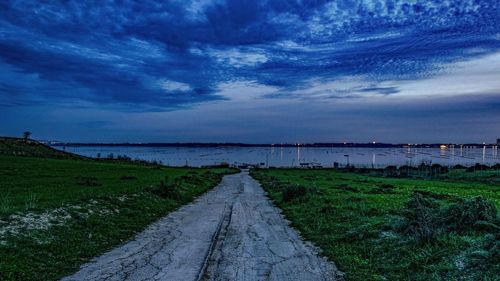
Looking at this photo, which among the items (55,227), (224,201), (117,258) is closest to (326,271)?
(117,258)

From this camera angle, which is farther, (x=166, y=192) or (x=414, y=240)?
(x=166, y=192)

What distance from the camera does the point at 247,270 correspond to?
11102mm

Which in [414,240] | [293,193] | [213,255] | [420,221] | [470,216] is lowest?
[213,255]

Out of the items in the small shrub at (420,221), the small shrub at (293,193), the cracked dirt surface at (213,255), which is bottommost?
the cracked dirt surface at (213,255)

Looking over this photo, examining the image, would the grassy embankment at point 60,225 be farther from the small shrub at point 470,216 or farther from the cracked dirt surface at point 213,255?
the small shrub at point 470,216

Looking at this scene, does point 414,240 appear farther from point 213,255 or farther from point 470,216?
point 213,255

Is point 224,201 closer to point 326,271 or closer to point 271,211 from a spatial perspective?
point 271,211

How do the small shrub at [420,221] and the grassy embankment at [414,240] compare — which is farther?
the small shrub at [420,221]

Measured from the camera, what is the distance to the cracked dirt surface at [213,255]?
1062 centimetres

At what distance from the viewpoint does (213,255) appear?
41.8 feet

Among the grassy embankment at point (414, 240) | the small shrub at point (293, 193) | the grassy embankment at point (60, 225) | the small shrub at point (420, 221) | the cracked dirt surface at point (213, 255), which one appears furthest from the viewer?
the small shrub at point (293, 193)

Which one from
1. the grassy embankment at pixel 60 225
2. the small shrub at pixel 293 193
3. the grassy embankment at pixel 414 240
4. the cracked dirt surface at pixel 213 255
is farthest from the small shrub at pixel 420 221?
the small shrub at pixel 293 193

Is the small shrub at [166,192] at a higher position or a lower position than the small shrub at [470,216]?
lower

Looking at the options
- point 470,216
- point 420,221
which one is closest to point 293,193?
point 420,221
